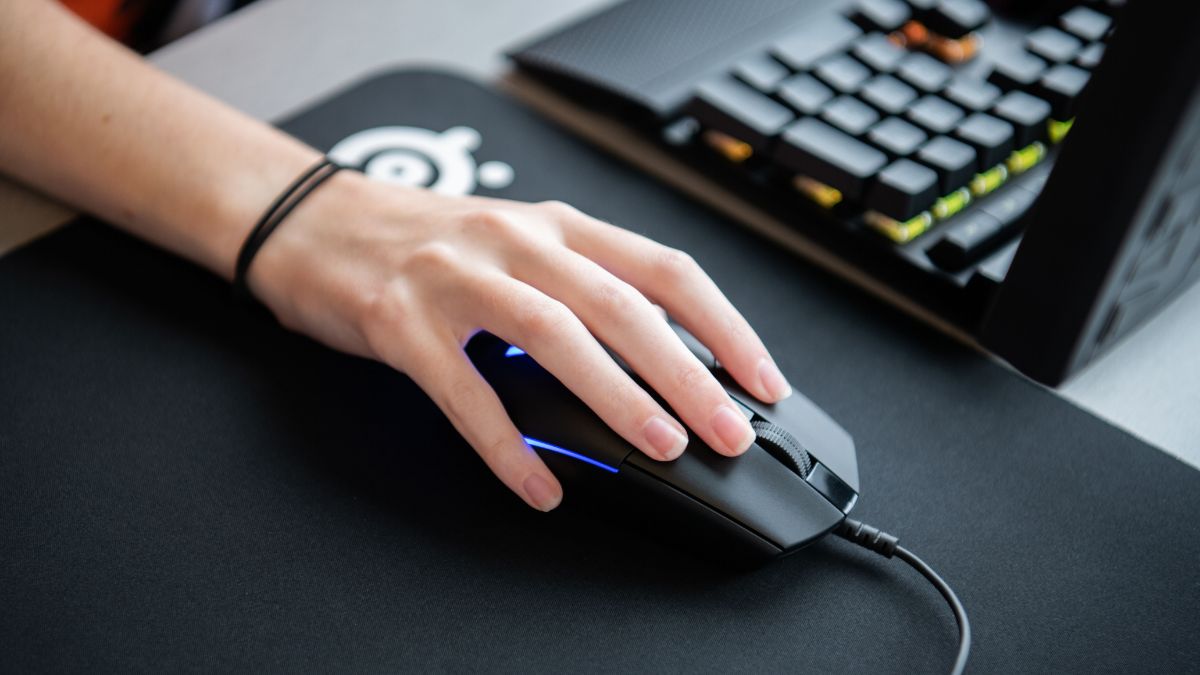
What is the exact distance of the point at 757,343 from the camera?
52 cm

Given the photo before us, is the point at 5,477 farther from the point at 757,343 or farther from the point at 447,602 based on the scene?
the point at 757,343

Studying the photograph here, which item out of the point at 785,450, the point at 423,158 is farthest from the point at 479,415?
the point at 423,158

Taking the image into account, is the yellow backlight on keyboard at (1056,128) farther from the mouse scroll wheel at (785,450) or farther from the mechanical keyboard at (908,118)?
the mouse scroll wheel at (785,450)

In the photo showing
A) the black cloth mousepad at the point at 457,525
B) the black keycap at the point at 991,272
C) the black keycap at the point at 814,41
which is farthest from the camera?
the black keycap at the point at 814,41

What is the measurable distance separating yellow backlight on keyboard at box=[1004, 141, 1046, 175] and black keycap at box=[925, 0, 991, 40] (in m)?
0.11

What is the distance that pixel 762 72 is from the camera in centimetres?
66

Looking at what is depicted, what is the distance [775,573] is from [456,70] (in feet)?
1.62

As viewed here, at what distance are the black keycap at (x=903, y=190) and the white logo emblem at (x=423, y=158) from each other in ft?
0.82

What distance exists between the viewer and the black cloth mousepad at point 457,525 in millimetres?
446

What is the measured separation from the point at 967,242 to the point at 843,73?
A: 0.15m

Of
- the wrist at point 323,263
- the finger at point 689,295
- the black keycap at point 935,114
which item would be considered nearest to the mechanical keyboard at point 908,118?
the black keycap at point 935,114

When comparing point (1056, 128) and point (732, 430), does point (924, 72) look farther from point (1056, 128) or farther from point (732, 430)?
point (732, 430)

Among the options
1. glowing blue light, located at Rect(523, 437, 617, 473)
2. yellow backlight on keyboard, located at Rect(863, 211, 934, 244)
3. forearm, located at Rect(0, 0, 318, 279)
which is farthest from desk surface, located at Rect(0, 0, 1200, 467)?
glowing blue light, located at Rect(523, 437, 617, 473)

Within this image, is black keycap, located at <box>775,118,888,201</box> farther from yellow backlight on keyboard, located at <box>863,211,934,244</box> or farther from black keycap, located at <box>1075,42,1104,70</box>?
black keycap, located at <box>1075,42,1104,70</box>
